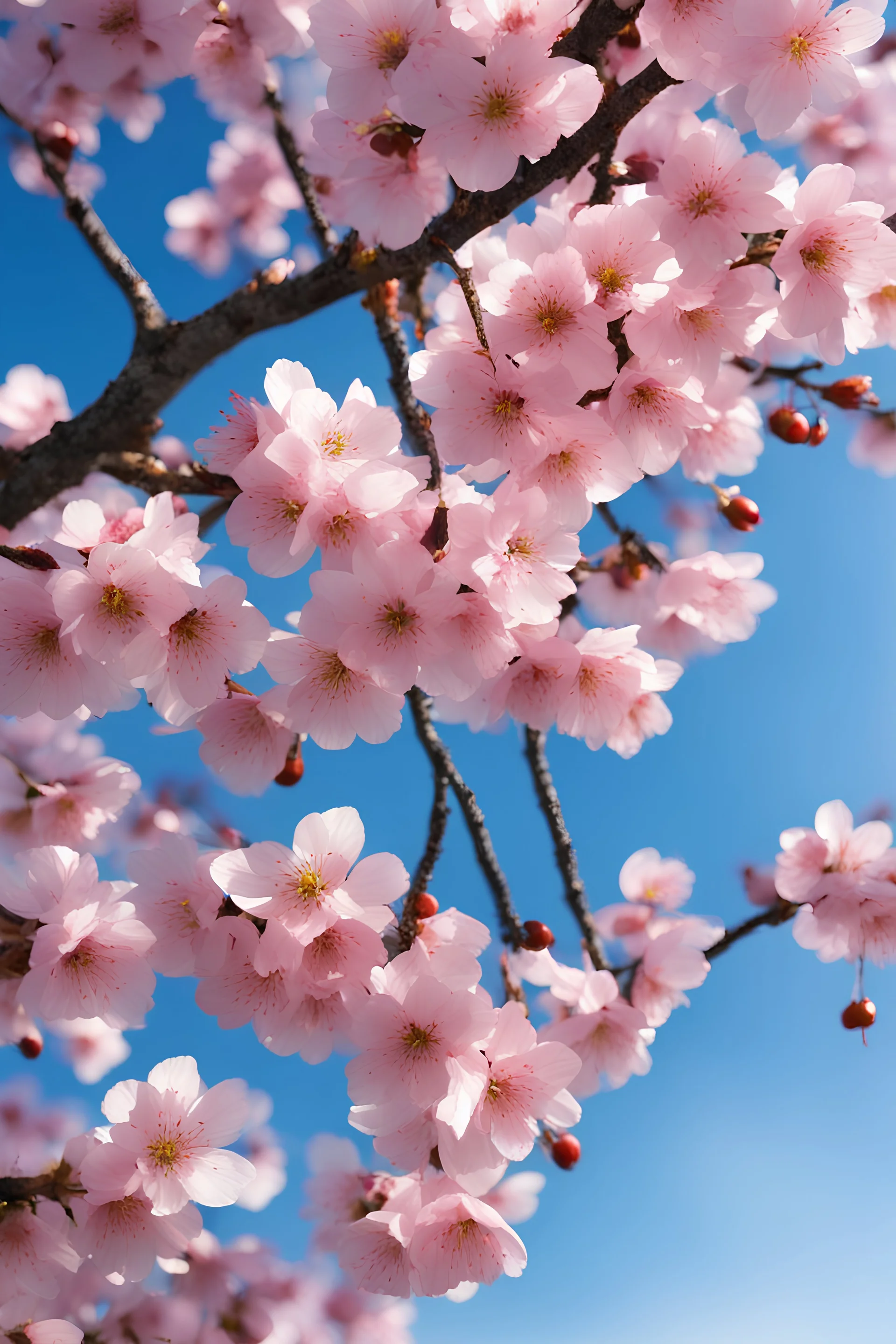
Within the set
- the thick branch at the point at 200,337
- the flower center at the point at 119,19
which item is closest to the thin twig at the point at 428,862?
the thick branch at the point at 200,337

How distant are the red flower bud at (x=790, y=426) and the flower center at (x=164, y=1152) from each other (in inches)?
92.8

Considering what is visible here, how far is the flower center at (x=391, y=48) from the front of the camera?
1.47 m

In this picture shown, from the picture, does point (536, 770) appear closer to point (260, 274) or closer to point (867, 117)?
point (260, 274)

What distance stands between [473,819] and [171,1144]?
1096mm

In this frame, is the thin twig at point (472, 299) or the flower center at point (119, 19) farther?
the flower center at point (119, 19)

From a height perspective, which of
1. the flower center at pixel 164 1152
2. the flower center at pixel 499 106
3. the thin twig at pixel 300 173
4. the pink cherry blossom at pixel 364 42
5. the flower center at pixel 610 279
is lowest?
the flower center at pixel 164 1152

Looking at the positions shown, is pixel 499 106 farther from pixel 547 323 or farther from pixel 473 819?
pixel 473 819

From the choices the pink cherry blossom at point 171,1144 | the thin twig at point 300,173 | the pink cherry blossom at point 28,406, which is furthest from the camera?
the pink cherry blossom at point 28,406

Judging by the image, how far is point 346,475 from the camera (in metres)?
1.45

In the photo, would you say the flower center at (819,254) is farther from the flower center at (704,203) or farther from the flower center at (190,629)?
the flower center at (190,629)

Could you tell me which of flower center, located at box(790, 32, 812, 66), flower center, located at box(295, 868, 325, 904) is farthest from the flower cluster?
Answer: flower center, located at box(790, 32, 812, 66)

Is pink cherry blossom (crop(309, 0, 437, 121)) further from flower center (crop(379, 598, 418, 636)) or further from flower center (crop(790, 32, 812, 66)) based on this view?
flower center (crop(379, 598, 418, 636))

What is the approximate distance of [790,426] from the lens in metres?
2.32

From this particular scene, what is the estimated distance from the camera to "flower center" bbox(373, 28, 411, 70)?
58.0 inches
